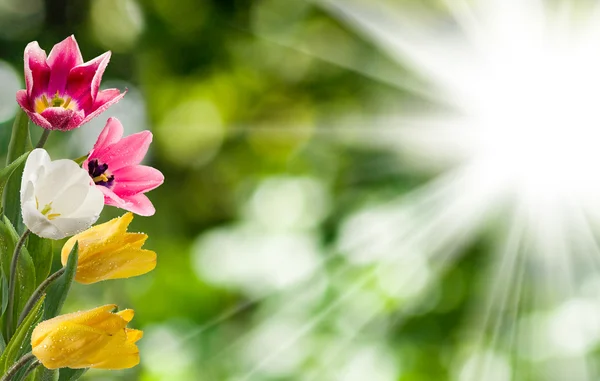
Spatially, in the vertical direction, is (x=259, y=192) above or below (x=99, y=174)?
below

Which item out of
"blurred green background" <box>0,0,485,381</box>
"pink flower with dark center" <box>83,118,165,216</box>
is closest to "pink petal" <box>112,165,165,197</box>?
"pink flower with dark center" <box>83,118,165,216</box>

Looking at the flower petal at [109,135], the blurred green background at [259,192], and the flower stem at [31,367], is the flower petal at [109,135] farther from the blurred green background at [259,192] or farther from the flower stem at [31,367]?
the blurred green background at [259,192]

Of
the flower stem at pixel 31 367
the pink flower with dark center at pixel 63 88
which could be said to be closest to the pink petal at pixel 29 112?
the pink flower with dark center at pixel 63 88

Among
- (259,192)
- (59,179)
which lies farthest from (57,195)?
(259,192)

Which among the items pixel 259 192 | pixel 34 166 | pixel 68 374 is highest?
pixel 34 166

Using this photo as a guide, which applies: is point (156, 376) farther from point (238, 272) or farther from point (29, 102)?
point (29, 102)

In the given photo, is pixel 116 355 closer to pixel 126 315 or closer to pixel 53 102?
pixel 126 315
